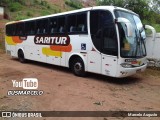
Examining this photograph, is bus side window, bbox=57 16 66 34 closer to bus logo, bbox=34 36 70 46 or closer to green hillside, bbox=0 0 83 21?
bus logo, bbox=34 36 70 46

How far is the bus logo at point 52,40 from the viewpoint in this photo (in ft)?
37.4

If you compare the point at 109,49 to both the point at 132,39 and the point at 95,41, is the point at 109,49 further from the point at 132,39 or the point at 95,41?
the point at 132,39

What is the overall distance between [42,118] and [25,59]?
991 centimetres

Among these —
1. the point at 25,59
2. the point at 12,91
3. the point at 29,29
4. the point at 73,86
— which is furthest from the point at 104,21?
the point at 25,59

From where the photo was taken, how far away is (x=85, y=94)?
7945 millimetres

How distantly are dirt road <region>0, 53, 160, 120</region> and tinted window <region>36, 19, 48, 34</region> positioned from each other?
2827 millimetres

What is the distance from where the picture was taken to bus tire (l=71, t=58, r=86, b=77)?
10.6 meters

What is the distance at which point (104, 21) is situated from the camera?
9453 millimetres

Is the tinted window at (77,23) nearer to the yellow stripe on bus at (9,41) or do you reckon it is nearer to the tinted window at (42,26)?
the tinted window at (42,26)

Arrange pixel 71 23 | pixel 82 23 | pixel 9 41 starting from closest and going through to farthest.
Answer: pixel 82 23
pixel 71 23
pixel 9 41

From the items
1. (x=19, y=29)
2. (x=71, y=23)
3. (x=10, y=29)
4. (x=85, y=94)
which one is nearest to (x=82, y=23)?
(x=71, y=23)

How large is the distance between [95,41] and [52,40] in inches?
126

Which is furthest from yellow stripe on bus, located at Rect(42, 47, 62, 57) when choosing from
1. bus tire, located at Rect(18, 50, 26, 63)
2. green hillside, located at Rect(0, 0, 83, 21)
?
green hillside, located at Rect(0, 0, 83, 21)

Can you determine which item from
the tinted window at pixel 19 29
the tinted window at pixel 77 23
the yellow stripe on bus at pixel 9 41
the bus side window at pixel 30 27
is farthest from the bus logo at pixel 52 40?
the yellow stripe on bus at pixel 9 41
